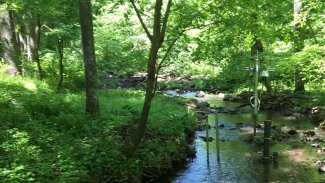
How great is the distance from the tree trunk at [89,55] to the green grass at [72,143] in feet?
1.47

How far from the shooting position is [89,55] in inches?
397

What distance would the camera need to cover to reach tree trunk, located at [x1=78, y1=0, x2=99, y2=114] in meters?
9.95

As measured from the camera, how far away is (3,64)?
15086 mm

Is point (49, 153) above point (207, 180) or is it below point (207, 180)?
above

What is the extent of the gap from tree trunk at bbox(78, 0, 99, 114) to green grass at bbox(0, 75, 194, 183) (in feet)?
1.47

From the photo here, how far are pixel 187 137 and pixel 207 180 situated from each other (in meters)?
3.70

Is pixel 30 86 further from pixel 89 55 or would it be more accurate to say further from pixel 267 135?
pixel 267 135

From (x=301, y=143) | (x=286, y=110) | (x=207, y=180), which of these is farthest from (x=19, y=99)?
(x=286, y=110)

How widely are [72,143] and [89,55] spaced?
10.6 feet

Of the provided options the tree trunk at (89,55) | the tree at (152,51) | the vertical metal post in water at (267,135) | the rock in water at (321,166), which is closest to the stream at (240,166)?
the rock in water at (321,166)

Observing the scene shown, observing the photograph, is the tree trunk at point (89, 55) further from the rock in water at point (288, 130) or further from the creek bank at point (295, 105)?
the creek bank at point (295, 105)

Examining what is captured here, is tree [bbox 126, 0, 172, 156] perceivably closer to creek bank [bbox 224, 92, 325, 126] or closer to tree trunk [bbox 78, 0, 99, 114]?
tree trunk [bbox 78, 0, 99, 114]

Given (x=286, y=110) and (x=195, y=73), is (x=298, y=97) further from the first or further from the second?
(x=195, y=73)

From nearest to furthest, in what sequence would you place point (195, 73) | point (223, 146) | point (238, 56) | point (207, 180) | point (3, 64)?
point (207, 180) → point (223, 146) → point (3, 64) → point (238, 56) → point (195, 73)
